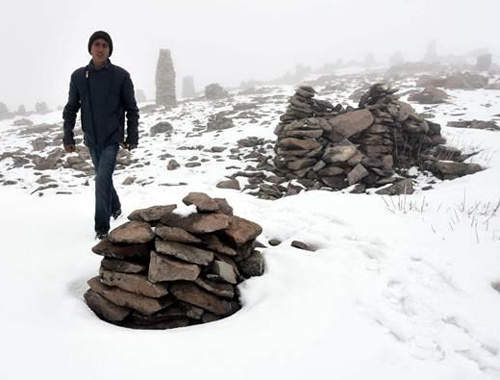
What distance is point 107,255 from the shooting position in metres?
3.28

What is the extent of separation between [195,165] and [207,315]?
693 cm

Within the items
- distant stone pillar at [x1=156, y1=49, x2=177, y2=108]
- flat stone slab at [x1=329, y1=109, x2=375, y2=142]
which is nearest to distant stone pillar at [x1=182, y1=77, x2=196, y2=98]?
distant stone pillar at [x1=156, y1=49, x2=177, y2=108]

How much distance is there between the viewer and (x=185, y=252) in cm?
321

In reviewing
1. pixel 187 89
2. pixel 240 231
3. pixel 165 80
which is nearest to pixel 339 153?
pixel 240 231

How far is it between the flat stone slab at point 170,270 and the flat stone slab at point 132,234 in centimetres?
27

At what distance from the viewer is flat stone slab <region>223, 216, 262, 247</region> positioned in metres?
3.55

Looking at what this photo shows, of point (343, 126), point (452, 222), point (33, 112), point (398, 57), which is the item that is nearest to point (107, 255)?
point (452, 222)

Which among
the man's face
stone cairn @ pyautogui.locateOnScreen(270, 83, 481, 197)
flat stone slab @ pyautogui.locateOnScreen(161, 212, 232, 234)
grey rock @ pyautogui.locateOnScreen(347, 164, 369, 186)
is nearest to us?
flat stone slab @ pyautogui.locateOnScreen(161, 212, 232, 234)

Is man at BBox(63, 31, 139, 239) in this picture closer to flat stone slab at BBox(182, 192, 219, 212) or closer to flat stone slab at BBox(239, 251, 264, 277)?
flat stone slab at BBox(182, 192, 219, 212)

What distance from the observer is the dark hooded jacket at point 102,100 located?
13.6 feet

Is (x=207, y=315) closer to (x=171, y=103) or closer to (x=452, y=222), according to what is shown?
(x=452, y=222)

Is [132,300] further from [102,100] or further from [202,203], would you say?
[102,100]

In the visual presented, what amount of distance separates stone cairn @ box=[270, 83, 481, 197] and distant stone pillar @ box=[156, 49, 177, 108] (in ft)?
57.9

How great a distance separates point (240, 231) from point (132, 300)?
123 centimetres
